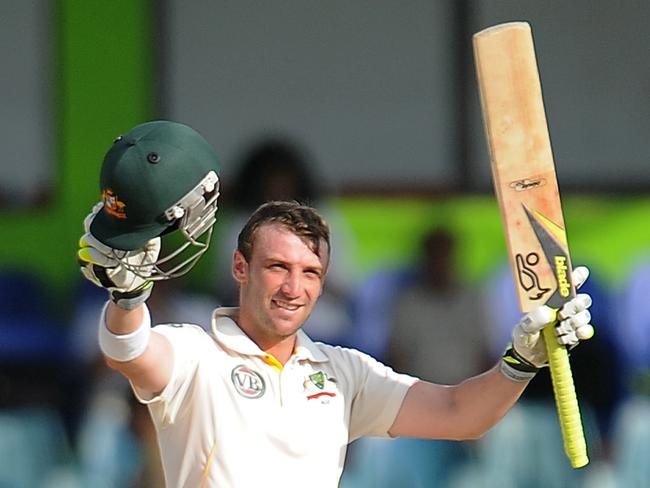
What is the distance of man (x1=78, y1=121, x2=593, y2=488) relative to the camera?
3590 mm

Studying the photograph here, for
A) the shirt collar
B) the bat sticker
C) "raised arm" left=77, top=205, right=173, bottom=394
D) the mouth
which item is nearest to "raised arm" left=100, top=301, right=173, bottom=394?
"raised arm" left=77, top=205, right=173, bottom=394

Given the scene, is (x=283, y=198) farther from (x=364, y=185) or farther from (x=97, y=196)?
(x=97, y=196)

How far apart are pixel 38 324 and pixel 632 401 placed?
222cm

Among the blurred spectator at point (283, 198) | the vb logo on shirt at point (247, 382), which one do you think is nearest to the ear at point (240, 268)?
the vb logo on shirt at point (247, 382)

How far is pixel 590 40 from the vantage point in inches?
259

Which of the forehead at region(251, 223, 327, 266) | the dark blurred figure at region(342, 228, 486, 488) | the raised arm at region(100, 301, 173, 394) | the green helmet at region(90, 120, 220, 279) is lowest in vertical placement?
the dark blurred figure at region(342, 228, 486, 488)

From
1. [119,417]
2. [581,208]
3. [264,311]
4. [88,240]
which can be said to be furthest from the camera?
[581,208]

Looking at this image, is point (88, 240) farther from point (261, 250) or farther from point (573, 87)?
point (573, 87)

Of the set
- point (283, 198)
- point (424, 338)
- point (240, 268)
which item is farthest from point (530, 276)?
point (424, 338)

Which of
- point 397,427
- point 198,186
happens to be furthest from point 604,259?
point 198,186

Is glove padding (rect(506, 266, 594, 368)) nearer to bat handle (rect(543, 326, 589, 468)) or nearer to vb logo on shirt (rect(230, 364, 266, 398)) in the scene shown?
bat handle (rect(543, 326, 589, 468))

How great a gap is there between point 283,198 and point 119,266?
7.76 feet

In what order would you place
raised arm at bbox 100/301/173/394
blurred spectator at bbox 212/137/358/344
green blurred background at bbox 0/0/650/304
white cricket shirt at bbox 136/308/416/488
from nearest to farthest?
raised arm at bbox 100/301/173/394 < white cricket shirt at bbox 136/308/416/488 < blurred spectator at bbox 212/137/358/344 < green blurred background at bbox 0/0/650/304

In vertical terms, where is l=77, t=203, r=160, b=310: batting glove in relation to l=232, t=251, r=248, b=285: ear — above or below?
above
